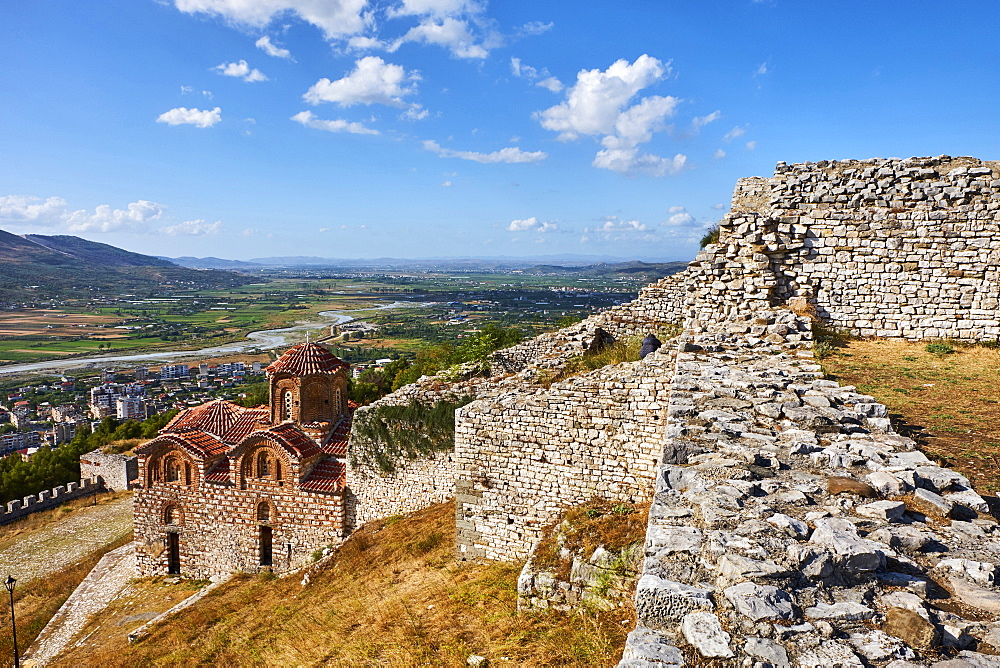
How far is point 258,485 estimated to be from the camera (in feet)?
42.5

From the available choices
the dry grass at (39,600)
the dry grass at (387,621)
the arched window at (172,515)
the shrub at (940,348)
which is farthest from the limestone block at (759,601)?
the dry grass at (39,600)

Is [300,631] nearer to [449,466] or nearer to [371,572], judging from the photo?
[371,572]

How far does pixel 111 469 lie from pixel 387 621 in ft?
79.0

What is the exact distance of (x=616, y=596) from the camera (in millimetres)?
5109

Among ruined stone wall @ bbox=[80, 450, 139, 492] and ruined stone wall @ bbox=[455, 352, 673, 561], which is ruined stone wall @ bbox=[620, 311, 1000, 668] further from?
ruined stone wall @ bbox=[80, 450, 139, 492]

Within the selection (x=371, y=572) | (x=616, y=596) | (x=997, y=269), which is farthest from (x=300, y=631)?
(x=997, y=269)

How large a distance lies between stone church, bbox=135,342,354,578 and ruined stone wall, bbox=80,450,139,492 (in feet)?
40.5

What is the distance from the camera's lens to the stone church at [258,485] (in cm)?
1274

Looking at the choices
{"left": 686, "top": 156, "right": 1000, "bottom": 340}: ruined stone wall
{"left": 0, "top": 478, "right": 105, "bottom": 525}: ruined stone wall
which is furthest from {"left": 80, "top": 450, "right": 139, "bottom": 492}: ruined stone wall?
{"left": 686, "top": 156, "right": 1000, "bottom": 340}: ruined stone wall

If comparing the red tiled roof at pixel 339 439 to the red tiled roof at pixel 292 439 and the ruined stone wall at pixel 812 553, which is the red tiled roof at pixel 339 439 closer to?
the red tiled roof at pixel 292 439

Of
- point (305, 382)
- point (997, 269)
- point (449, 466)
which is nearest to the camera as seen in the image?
point (997, 269)

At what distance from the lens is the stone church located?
12742 millimetres

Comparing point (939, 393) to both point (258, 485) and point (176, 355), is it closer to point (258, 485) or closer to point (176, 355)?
point (258, 485)

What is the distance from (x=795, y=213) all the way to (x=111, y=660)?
13.0 meters
